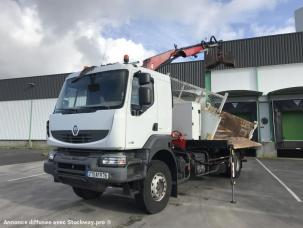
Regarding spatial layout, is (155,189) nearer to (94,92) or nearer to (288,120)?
(94,92)

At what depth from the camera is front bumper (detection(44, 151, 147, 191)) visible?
5926 millimetres

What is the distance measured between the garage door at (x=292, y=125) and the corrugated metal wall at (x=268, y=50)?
3462 millimetres

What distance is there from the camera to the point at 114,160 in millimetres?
6000

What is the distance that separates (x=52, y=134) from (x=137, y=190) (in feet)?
7.24

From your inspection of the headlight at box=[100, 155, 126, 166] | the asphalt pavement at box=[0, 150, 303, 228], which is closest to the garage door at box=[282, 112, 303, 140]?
the asphalt pavement at box=[0, 150, 303, 228]

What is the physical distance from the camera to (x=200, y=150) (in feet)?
30.0

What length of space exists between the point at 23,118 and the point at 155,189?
2742 cm

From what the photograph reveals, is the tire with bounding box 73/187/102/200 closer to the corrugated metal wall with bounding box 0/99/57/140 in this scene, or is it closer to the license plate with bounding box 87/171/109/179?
the license plate with bounding box 87/171/109/179

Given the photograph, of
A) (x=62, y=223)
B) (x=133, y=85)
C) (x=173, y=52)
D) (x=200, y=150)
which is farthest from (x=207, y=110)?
(x=62, y=223)

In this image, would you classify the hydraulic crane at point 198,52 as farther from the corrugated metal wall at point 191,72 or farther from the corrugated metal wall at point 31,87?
the corrugated metal wall at point 31,87

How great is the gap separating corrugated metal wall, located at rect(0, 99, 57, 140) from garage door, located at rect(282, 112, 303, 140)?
1950 cm

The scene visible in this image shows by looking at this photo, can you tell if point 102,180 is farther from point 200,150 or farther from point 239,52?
point 239,52

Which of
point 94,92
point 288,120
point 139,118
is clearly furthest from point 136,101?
point 288,120

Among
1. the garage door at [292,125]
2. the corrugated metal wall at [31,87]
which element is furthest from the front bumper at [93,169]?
the corrugated metal wall at [31,87]
